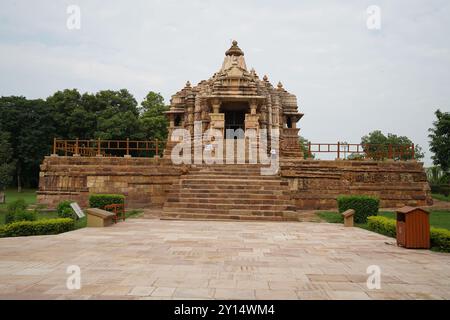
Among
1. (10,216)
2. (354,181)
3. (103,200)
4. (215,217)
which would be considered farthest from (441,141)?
(10,216)

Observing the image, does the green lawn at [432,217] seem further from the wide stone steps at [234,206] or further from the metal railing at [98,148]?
the metal railing at [98,148]

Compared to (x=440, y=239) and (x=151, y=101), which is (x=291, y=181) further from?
(x=151, y=101)

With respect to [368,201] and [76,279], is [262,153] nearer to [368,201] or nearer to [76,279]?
[368,201]

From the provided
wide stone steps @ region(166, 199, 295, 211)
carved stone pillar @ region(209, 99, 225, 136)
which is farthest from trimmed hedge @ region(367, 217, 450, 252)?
carved stone pillar @ region(209, 99, 225, 136)

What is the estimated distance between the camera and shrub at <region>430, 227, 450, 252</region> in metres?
7.82

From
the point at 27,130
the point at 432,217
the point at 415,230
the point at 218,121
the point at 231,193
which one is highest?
the point at 27,130

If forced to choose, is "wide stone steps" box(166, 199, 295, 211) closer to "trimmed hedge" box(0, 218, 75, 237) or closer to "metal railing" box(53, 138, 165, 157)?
"metal railing" box(53, 138, 165, 157)

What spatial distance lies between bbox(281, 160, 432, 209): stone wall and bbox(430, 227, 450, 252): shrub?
8101 mm

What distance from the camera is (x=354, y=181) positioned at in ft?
56.0

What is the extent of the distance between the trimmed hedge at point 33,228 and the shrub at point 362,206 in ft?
29.9

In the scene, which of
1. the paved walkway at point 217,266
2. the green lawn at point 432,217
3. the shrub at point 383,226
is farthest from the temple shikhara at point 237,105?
the paved walkway at point 217,266

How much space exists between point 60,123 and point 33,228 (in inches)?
1189

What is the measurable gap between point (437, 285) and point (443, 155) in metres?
21.6
